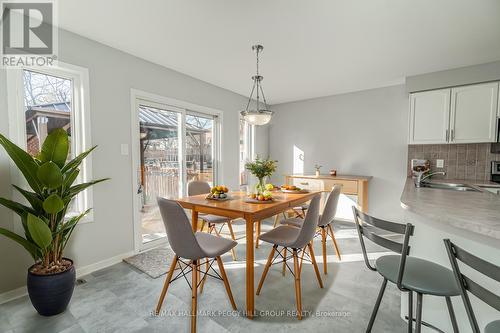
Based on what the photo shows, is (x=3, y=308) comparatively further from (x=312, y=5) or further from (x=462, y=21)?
(x=462, y=21)

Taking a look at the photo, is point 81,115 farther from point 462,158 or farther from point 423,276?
point 462,158

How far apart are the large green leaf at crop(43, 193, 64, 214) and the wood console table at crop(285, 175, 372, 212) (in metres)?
3.56

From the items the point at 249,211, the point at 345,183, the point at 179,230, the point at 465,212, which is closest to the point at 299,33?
the point at 249,211

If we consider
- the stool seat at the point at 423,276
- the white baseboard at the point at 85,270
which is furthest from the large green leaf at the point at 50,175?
the stool seat at the point at 423,276

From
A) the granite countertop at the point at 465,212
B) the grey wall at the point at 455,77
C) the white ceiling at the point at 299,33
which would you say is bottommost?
the granite countertop at the point at 465,212

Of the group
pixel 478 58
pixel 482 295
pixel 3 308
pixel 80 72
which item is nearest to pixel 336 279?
pixel 482 295

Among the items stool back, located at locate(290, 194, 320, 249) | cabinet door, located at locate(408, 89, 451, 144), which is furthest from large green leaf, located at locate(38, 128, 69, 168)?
cabinet door, located at locate(408, 89, 451, 144)

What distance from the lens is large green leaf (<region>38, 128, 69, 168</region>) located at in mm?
1808

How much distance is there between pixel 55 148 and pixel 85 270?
1400 mm

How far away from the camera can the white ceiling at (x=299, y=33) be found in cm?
190

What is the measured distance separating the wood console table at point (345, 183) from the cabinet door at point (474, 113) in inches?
51.3

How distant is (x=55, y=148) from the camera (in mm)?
1826

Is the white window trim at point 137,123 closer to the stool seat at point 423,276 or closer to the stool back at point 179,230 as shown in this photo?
the stool back at point 179,230

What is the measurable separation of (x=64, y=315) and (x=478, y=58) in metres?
5.05
